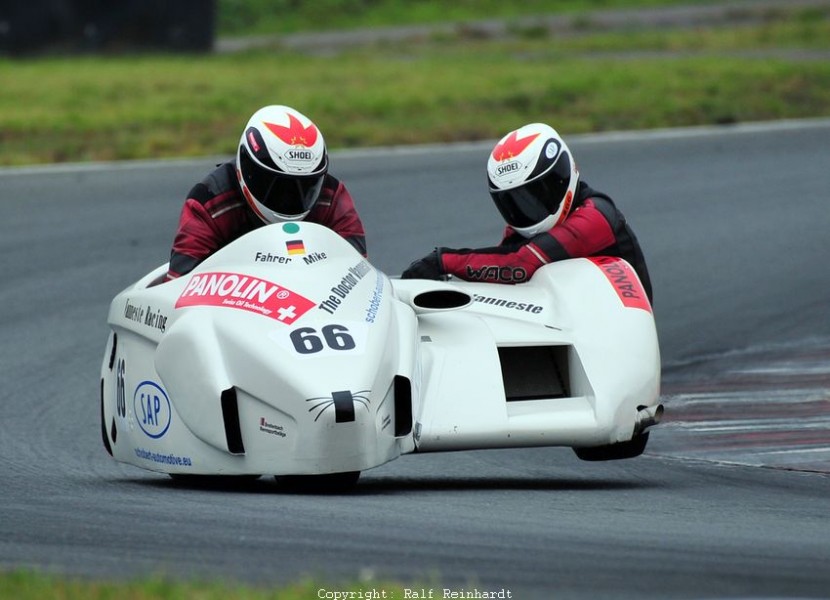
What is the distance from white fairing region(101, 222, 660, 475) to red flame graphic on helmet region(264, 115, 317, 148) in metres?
0.50

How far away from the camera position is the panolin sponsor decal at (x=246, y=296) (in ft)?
20.0

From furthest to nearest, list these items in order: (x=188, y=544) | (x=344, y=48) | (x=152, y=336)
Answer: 1. (x=344, y=48)
2. (x=152, y=336)
3. (x=188, y=544)

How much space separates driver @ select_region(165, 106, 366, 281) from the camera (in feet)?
22.8

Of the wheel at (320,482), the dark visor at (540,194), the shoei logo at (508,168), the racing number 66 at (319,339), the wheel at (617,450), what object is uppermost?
the shoei logo at (508,168)

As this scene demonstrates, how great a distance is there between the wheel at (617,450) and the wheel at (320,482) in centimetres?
136

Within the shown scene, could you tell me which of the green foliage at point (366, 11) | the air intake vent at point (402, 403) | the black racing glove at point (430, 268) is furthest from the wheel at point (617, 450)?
the green foliage at point (366, 11)

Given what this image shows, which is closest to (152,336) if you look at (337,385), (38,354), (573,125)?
(337,385)

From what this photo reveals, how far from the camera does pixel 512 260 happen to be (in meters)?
7.31

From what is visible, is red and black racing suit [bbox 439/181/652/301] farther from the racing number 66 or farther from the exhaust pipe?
the racing number 66

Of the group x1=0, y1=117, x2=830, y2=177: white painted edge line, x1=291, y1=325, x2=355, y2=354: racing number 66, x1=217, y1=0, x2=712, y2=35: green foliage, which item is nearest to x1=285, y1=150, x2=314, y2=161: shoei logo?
x1=291, y1=325, x2=355, y2=354: racing number 66

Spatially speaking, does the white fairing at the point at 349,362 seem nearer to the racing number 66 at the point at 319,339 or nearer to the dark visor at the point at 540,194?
the racing number 66 at the point at 319,339

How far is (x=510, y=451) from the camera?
795cm

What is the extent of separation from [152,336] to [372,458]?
1.14 metres

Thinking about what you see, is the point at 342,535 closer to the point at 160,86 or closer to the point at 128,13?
the point at 160,86
